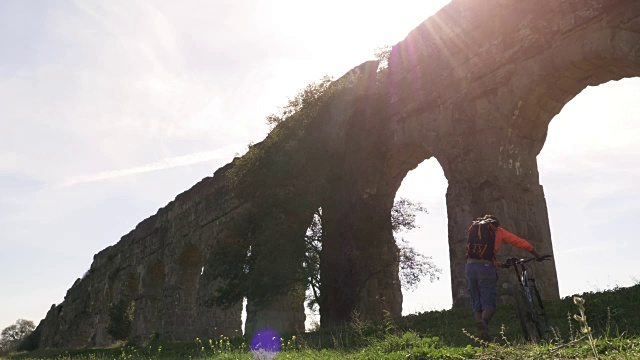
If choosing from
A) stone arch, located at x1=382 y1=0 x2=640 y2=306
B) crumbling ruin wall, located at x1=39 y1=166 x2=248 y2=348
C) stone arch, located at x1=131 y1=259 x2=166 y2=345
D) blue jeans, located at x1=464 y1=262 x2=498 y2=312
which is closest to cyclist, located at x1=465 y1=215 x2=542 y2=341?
blue jeans, located at x1=464 y1=262 x2=498 y2=312

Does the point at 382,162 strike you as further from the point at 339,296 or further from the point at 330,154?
the point at 339,296

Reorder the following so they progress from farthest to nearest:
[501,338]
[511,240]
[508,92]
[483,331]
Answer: [508,92], [501,338], [511,240], [483,331]

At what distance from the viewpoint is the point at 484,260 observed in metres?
5.96

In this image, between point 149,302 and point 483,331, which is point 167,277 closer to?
point 149,302

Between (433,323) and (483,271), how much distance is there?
2284mm

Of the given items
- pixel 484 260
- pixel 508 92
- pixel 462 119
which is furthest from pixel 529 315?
pixel 462 119

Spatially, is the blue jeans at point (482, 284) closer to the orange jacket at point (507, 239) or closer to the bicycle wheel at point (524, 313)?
the orange jacket at point (507, 239)

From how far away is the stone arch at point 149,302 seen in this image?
2153 cm

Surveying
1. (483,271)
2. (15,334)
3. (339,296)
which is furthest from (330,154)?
(15,334)

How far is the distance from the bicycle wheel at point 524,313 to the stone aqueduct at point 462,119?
389cm

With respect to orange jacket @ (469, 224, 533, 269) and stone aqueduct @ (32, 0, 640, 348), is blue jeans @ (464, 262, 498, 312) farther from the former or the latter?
stone aqueduct @ (32, 0, 640, 348)

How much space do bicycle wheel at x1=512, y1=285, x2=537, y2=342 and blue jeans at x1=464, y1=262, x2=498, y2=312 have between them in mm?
271

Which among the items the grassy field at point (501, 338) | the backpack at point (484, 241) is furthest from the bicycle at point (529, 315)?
the backpack at point (484, 241)

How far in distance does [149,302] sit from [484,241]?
19.1m
